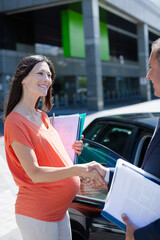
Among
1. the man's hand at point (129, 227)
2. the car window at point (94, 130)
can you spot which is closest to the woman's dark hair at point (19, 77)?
the man's hand at point (129, 227)

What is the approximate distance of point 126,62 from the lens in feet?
136

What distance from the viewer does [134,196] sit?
1.39 metres

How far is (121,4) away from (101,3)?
98.2 inches

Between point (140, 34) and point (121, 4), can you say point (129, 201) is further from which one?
A: point (140, 34)

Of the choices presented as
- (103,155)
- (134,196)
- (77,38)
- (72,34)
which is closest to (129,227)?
(134,196)

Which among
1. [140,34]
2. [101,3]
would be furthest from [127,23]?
[101,3]

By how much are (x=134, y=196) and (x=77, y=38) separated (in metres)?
21.5

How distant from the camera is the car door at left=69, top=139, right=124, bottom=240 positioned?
90.4 inches

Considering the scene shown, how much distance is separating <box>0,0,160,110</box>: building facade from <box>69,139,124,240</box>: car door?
16854mm

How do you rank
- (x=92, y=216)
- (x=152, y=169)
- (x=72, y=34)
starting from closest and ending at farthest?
(x=152, y=169)
(x=92, y=216)
(x=72, y=34)

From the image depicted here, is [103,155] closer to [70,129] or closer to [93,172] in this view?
[70,129]

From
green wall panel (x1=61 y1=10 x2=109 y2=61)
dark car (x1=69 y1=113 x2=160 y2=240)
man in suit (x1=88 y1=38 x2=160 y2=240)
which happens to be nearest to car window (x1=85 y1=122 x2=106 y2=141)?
dark car (x1=69 y1=113 x2=160 y2=240)

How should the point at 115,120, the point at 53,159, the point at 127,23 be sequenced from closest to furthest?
the point at 53,159 → the point at 115,120 → the point at 127,23

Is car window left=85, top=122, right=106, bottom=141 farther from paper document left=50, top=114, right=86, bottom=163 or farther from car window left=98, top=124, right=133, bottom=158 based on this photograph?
paper document left=50, top=114, right=86, bottom=163
